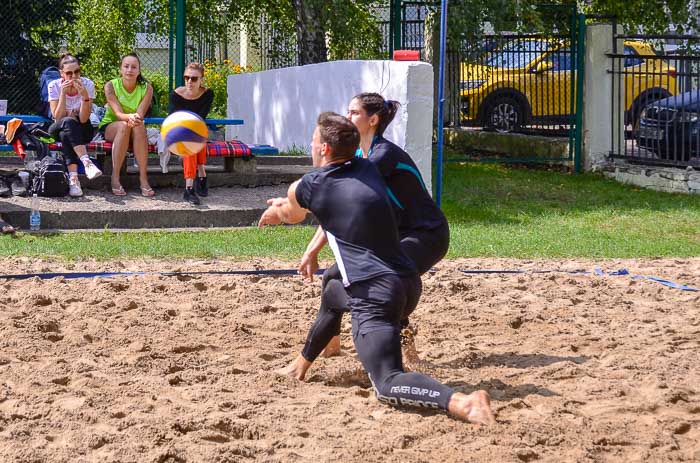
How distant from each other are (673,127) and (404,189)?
10687 millimetres

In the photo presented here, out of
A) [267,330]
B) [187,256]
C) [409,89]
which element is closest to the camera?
[267,330]

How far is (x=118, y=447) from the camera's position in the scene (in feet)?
16.3

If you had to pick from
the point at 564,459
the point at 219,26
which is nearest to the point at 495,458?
the point at 564,459

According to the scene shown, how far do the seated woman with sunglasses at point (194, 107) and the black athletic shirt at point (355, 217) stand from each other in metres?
6.86

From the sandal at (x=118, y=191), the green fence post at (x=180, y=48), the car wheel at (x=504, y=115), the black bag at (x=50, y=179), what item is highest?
the green fence post at (x=180, y=48)

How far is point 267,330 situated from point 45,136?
6175mm

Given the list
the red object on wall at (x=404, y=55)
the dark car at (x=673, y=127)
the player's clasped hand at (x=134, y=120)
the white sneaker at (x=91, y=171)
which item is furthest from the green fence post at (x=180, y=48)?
the dark car at (x=673, y=127)

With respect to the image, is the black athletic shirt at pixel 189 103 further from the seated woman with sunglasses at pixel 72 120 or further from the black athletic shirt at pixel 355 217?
the black athletic shirt at pixel 355 217

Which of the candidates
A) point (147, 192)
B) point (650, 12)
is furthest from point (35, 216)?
point (650, 12)

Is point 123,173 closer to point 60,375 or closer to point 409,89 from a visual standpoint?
point 409,89

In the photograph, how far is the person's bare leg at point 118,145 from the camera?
1255cm

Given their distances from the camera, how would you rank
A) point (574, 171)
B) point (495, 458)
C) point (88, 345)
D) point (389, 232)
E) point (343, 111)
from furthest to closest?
point (574, 171), point (343, 111), point (88, 345), point (389, 232), point (495, 458)

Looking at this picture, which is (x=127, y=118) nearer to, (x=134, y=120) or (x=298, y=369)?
(x=134, y=120)

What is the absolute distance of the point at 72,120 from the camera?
487 inches
